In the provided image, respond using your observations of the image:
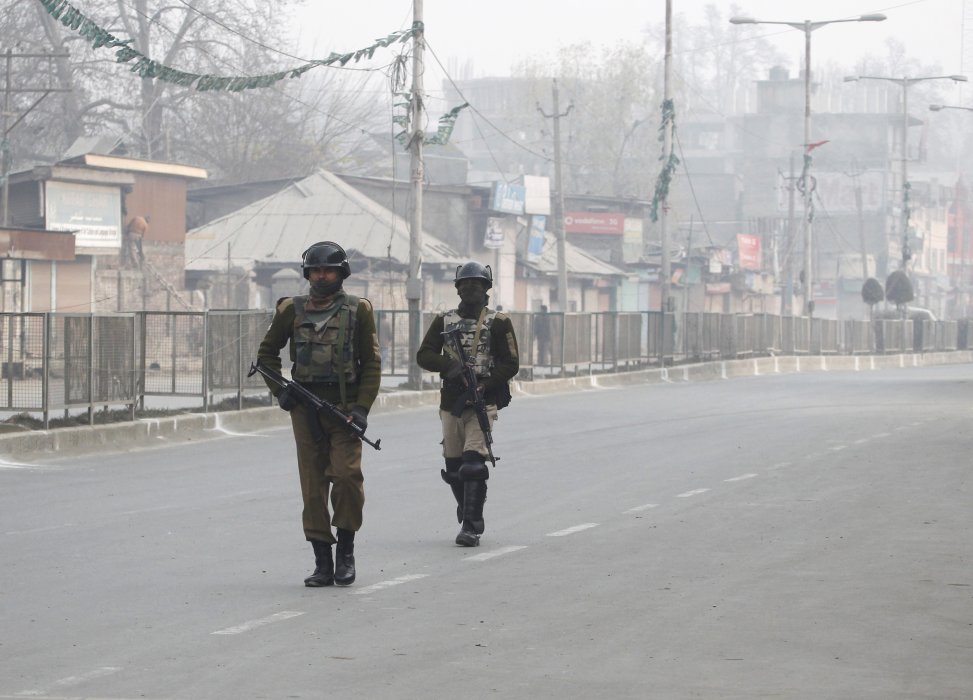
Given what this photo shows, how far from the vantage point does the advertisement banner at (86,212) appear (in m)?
43.7

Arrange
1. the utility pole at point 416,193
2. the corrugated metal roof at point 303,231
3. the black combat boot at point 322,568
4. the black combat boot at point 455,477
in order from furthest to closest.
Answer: the corrugated metal roof at point 303,231 → the utility pole at point 416,193 → the black combat boot at point 455,477 → the black combat boot at point 322,568

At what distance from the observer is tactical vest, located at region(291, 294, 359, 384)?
8.77 m

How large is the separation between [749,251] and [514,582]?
300ft

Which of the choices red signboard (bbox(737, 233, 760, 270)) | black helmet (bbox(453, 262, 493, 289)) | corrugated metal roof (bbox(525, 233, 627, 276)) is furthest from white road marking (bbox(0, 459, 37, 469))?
red signboard (bbox(737, 233, 760, 270))

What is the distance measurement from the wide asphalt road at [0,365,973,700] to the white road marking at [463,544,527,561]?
0.05 meters

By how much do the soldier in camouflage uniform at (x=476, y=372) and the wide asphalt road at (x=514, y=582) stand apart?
0.36 m

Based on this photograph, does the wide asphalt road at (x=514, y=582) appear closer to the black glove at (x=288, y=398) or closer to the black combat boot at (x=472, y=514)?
the black combat boot at (x=472, y=514)

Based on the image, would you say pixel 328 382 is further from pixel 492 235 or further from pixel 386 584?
pixel 492 235

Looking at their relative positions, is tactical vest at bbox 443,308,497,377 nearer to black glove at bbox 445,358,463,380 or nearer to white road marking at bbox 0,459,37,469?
black glove at bbox 445,358,463,380

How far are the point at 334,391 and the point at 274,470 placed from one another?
7.89 m

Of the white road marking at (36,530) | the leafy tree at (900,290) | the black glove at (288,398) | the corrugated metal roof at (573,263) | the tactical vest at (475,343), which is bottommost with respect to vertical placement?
the white road marking at (36,530)

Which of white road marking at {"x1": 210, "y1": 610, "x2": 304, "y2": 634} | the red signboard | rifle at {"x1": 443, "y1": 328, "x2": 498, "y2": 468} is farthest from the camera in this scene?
the red signboard

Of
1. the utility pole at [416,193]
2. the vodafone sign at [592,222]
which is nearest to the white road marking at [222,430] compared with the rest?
the utility pole at [416,193]

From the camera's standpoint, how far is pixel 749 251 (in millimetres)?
98875
